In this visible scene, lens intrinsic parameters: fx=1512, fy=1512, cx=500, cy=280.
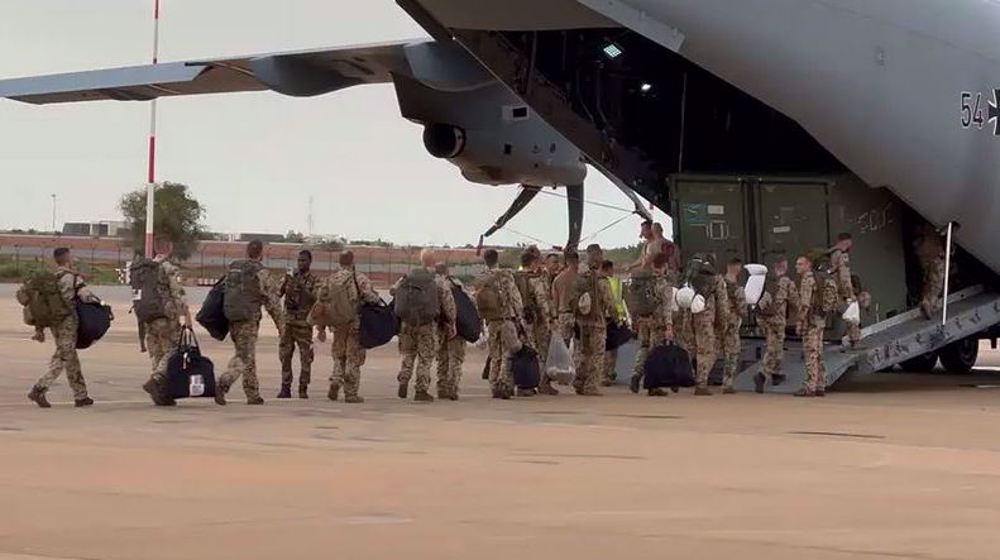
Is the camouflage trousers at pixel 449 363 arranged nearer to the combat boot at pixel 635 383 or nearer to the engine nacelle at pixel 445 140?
the combat boot at pixel 635 383

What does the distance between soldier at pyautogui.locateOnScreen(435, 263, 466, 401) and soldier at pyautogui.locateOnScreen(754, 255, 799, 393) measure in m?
2.94

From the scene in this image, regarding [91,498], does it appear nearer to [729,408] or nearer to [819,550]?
[819,550]

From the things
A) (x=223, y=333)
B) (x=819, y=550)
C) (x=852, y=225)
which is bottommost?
(x=819, y=550)

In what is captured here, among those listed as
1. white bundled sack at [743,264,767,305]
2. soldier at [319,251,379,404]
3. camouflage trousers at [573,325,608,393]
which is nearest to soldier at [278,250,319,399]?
soldier at [319,251,379,404]

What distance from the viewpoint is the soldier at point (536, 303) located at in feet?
44.9

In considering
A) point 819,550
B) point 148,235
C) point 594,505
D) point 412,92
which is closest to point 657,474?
point 594,505

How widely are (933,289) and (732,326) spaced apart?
2.40 meters

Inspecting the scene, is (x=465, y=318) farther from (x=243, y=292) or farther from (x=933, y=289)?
(x=933, y=289)

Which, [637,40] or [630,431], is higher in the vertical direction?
[637,40]

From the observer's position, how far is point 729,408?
1239 centimetres

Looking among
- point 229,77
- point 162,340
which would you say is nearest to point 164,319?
point 162,340

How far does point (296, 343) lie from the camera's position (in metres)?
13.2

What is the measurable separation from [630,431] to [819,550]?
4790 mm

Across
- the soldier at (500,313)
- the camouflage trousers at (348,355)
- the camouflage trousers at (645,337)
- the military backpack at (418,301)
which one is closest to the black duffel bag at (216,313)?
the camouflage trousers at (348,355)
